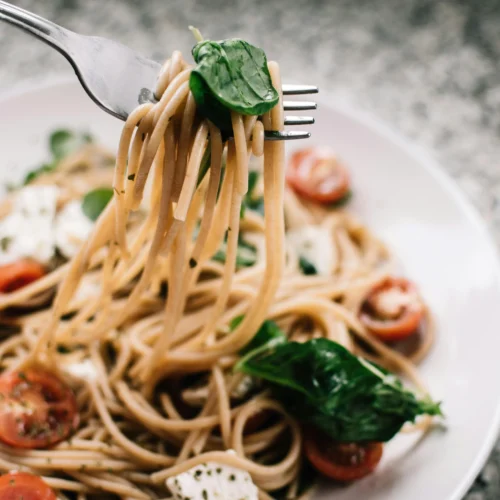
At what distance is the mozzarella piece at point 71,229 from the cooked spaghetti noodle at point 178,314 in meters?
0.10

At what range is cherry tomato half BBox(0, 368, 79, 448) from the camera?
2.77m

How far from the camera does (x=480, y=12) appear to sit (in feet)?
18.0

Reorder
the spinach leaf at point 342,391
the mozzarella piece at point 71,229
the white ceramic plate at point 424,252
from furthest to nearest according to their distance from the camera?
the mozzarella piece at point 71,229 < the white ceramic plate at point 424,252 < the spinach leaf at point 342,391

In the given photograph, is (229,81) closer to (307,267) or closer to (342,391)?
(342,391)

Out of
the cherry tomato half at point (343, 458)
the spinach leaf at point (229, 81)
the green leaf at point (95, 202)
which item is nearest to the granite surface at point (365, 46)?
the green leaf at point (95, 202)

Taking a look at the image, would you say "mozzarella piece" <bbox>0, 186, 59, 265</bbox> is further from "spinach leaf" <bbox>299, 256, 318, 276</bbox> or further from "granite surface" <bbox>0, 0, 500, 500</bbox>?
"granite surface" <bbox>0, 0, 500, 500</bbox>

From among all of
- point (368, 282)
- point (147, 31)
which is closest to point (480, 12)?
point (147, 31)

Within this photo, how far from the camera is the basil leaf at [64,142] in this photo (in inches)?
160

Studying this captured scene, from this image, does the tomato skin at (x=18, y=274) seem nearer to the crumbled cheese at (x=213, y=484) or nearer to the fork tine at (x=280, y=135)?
the crumbled cheese at (x=213, y=484)

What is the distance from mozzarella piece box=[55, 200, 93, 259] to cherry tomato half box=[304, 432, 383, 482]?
1.49 m

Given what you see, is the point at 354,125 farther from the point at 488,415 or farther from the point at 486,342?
the point at 488,415

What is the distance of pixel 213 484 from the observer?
2.62m

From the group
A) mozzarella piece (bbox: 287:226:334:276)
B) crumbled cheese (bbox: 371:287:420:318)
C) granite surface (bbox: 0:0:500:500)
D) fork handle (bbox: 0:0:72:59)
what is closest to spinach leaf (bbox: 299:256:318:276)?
mozzarella piece (bbox: 287:226:334:276)

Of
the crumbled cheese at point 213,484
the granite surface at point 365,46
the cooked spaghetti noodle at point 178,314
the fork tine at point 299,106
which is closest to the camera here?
the cooked spaghetti noodle at point 178,314
